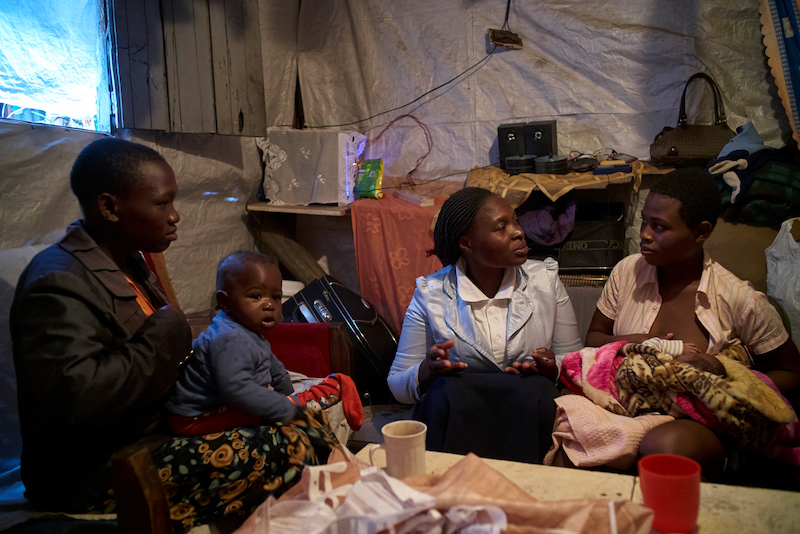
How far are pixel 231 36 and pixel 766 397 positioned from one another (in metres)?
3.93

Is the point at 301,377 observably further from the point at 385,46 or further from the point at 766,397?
the point at 385,46

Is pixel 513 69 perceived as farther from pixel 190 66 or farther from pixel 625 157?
pixel 190 66

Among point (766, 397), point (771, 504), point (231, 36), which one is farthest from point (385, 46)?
point (771, 504)

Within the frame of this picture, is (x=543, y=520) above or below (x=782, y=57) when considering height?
below

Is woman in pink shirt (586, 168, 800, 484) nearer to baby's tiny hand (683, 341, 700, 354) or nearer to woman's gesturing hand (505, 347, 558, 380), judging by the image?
baby's tiny hand (683, 341, 700, 354)

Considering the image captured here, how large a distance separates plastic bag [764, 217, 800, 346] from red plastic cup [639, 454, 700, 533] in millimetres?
1947

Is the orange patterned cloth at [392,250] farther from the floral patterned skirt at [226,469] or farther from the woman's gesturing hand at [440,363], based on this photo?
the floral patterned skirt at [226,469]

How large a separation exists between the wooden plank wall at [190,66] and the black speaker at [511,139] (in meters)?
1.85

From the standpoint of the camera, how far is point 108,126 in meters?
3.38

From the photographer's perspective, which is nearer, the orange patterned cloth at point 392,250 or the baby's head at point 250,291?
the baby's head at point 250,291

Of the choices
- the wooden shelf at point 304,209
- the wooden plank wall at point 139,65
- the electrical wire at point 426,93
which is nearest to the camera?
the wooden plank wall at point 139,65

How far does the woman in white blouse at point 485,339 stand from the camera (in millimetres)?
1957

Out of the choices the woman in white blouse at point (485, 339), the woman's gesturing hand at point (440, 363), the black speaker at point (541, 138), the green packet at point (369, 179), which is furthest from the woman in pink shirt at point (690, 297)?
the green packet at point (369, 179)

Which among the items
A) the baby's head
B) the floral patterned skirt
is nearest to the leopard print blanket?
the floral patterned skirt
